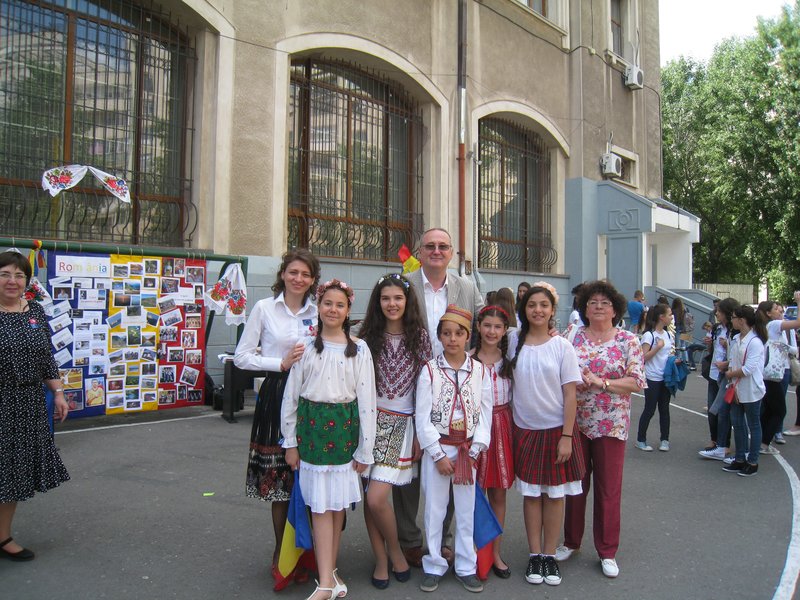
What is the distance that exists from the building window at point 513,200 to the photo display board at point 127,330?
7266 mm

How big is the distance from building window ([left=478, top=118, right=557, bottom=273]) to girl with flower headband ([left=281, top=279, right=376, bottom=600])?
10.5m

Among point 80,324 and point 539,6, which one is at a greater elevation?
point 539,6

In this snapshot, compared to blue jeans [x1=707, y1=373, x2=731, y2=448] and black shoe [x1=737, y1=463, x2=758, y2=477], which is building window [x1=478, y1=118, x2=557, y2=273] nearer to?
blue jeans [x1=707, y1=373, x2=731, y2=448]

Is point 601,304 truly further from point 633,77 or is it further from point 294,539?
point 633,77

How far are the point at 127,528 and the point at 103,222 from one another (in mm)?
5185

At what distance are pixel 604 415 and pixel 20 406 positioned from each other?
3569 mm

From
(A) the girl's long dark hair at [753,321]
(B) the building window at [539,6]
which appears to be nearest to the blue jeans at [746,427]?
(A) the girl's long dark hair at [753,321]

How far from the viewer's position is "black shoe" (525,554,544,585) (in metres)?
3.73

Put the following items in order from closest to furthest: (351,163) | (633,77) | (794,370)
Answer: (794,370) → (351,163) → (633,77)

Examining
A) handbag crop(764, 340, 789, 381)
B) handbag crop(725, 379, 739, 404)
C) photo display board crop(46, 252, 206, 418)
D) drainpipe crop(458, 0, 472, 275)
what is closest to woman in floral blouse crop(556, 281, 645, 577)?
handbag crop(725, 379, 739, 404)

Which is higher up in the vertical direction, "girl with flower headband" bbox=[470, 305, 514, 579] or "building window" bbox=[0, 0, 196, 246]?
"building window" bbox=[0, 0, 196, 246]

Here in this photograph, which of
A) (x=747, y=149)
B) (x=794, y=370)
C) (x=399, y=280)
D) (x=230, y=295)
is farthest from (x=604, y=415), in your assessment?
(x=747, y=149)

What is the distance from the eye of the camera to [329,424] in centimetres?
339

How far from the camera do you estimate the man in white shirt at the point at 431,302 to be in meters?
3.88
